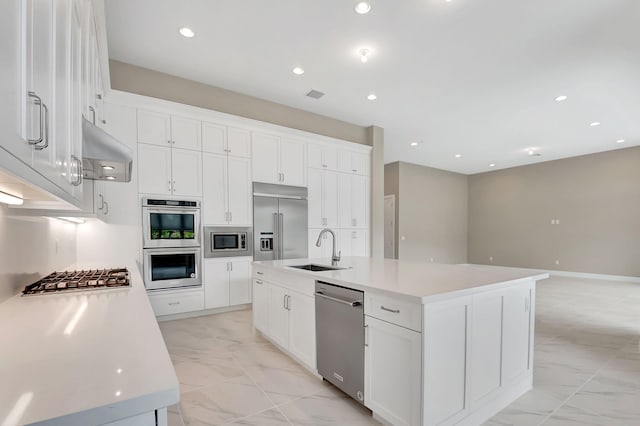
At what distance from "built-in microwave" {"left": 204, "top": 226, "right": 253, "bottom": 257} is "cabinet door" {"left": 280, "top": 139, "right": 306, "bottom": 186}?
3.48 ft

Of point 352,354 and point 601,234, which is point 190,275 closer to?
point 352,354

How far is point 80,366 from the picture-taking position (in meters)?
0.74

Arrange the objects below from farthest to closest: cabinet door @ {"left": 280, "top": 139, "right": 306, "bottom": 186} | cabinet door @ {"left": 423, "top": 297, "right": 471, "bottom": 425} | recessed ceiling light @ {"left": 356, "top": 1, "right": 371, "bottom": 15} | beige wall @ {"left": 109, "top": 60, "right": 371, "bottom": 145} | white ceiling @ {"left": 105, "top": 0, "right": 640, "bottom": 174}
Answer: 1. cabinet door @ {"left": 280, "top": 139, "right": 306, "bottom": 186}
2. beige wall @ {"left": 109, "top": 60, "right": 371, "bottom": 145}
3. white ceiling @ {"left": 105, "top": 0, "right": 640, "bottom": 174}
4. recessed ceiling light @ {"left": 356, "top": 1, "right": 371, "bottom": 15}
5. cabinet door @ {"left": 423, "top": 297, "right": 471, "bottom": 425}

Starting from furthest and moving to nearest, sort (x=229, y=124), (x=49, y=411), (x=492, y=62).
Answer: (x=229, y=124)
(x=492, y=62)
(x=49, y=411)

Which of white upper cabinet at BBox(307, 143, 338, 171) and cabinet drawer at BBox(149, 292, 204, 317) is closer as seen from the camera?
cabinet drawer at BBox(149, 292, 204, 317)

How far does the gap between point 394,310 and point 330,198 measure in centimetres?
372

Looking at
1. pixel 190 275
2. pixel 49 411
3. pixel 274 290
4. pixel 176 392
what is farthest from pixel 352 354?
pixel 190 275

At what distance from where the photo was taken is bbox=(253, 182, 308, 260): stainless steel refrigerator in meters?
4.50

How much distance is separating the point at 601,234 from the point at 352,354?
A: 347 inches

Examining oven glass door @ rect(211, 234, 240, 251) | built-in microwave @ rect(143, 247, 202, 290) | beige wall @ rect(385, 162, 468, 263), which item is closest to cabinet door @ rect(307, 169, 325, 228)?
oven glass door @ rect(211, 234, 240, 251)

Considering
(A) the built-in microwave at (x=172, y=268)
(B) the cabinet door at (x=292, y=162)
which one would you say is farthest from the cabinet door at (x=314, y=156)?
(A) the built-in microwave at (x=172, y=268)

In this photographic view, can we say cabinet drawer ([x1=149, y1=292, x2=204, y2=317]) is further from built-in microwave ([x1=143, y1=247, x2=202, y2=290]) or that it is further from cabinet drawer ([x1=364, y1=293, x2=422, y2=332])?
cabinet drawer ([x1=364, y1=293, x2=422, y2=332])

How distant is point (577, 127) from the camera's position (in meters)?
5.79

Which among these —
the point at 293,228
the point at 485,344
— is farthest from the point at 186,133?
the point at 485,344
